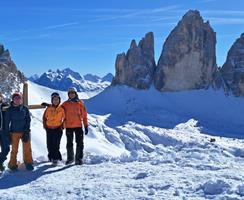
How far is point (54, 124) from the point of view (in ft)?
44.4

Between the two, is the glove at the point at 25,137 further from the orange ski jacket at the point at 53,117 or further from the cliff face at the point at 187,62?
the cliff face at the point at 187,62

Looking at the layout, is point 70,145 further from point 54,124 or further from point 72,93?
point 72,93

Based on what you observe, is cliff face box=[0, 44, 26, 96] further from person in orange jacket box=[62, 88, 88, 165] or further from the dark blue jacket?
the dark blue jacket

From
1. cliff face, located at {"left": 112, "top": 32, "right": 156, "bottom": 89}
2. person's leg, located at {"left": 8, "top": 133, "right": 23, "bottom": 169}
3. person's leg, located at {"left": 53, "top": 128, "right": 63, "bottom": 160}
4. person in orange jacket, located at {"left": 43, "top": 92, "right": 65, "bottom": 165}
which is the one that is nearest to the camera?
person's leg, located at {"left": 8, "top": 133, "right": 23, "bottom": 169}

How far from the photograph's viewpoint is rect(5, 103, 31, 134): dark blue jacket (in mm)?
12562

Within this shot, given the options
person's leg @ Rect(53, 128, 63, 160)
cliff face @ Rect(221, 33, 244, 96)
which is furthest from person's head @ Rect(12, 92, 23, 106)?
cliff face @ Rect(221, 33, 244, 96)

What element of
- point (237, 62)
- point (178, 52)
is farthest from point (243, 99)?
point (178, 52)

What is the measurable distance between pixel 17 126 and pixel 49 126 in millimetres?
1108

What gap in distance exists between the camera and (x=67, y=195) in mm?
9453

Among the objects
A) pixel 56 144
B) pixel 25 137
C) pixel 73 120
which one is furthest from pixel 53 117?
pixel 25 137

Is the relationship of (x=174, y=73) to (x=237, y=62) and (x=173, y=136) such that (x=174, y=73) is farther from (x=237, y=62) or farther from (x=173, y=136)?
(x=173, y=136)

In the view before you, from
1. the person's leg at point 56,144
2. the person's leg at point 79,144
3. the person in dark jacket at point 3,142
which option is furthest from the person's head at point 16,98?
the person's leg at point 79,144

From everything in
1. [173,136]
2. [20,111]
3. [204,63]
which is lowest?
[173,136]

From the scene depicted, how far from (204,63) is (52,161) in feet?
212
